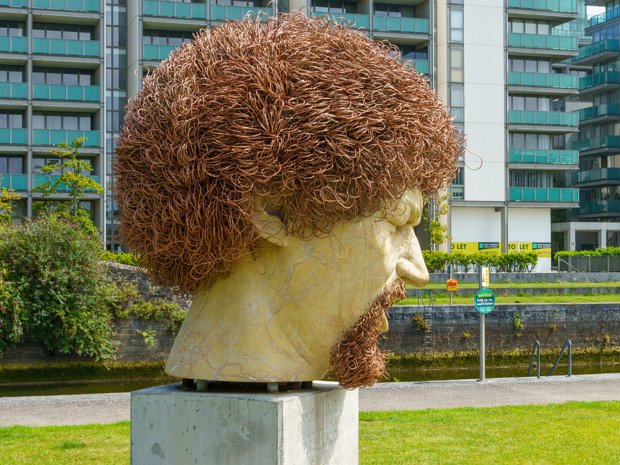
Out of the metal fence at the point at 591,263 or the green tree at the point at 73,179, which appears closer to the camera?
the green tree at the point at 73,179

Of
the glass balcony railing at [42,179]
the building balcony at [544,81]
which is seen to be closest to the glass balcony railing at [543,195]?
the building balcony at [544,81]

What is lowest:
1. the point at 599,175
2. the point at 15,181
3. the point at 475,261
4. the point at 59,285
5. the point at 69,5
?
the point at 59,285

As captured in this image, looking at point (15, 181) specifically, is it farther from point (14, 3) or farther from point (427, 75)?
point (427, 75)

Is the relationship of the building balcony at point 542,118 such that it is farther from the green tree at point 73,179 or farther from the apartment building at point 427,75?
the green tree at point 73,179

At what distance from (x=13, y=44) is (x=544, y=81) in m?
28.7

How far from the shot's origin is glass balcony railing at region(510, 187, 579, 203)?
5500cm

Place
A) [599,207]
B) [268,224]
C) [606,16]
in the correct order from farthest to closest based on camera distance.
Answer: [606,16], [599,207], [268,224]

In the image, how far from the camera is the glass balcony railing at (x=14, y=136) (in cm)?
4347

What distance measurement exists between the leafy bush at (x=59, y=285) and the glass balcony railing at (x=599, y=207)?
50665 mm

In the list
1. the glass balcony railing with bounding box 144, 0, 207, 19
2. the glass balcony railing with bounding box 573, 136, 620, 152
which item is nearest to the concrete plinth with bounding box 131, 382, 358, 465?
the glass balcony railing with bounding box 144, 0, 207, 19

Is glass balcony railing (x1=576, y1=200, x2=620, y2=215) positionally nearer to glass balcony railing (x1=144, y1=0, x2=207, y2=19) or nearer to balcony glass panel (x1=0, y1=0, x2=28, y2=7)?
glass balcony railing (x1=144, y1=0, x2=207, y2=19)

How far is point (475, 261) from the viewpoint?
145ft

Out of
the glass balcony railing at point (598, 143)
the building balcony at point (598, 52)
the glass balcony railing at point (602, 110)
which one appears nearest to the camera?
the glass balcony railing at point (598, 143)

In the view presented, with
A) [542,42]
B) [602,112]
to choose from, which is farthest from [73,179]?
[602,112]
